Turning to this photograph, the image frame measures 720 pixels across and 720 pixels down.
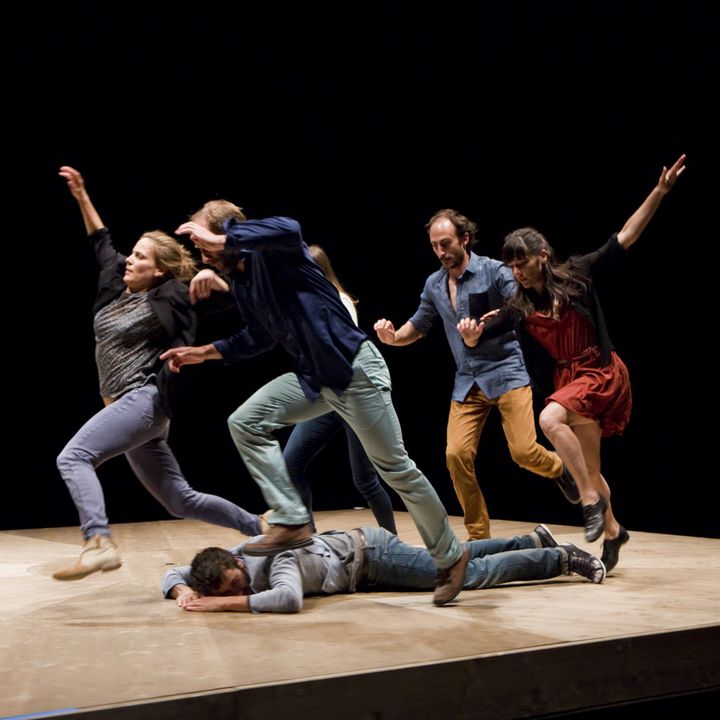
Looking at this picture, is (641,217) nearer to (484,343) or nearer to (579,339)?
(579,339)

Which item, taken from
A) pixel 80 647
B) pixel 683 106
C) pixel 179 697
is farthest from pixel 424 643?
pixel 683 106

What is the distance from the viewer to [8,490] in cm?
→ 573

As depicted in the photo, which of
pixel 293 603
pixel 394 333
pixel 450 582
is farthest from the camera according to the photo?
pixel 394 333

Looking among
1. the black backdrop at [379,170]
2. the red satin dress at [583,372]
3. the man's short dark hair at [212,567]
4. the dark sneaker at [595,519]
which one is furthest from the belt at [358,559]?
the black backdrop at [379,170]

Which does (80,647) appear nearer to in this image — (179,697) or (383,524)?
(179,697)

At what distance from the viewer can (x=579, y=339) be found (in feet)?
10.9

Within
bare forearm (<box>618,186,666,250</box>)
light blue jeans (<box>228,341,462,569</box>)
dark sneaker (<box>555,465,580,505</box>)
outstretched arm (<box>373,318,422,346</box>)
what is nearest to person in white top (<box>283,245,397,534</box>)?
outstretched arm (<box>373,318,422,346</box>)

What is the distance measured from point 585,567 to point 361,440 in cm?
100

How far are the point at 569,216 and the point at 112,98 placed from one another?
292 cm

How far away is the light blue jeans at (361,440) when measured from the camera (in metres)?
2.63

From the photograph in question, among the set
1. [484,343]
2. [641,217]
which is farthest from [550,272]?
[484,343]

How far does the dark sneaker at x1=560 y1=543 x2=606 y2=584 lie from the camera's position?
120 inches

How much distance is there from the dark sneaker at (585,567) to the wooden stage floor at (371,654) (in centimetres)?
4

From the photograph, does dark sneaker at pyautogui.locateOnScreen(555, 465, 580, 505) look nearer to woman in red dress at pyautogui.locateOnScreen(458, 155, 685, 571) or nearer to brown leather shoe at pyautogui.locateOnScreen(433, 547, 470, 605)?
woman in red dress at pyautogui.locateOnScreen(458, 155, 685, 571)
